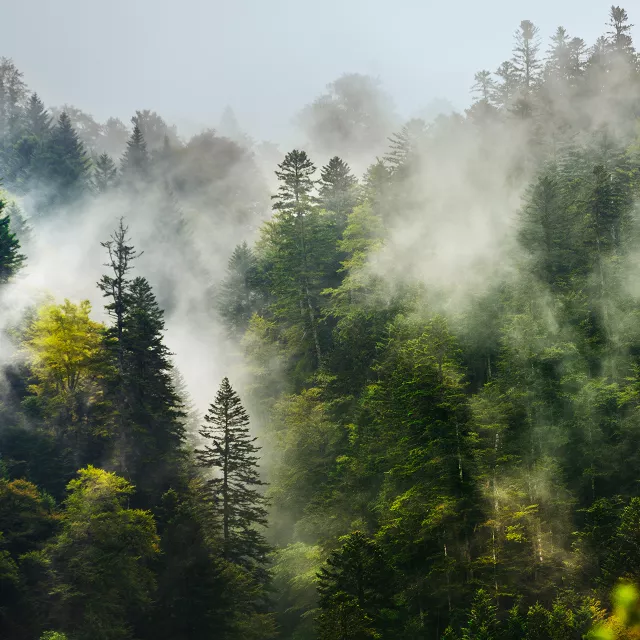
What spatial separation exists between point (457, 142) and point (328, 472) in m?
51.1

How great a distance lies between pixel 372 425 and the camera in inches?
1606

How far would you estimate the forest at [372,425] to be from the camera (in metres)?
32.4

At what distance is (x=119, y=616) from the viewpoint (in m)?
33.9

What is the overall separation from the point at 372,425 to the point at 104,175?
88.8 m

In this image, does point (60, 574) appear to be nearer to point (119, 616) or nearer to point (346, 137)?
point (119, 616)

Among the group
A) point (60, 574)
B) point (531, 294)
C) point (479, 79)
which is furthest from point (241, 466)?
point (479, 79)

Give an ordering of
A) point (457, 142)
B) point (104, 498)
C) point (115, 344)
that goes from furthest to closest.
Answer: point (457, 142) → point (115, 344) → point (104, 498)

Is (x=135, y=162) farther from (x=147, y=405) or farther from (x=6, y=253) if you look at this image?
(x=147, y=405)

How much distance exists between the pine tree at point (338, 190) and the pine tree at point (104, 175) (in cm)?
5582

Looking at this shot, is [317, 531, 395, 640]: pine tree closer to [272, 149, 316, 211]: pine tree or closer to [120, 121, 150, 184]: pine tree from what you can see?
[272, 149, 316, 211]: pine tree

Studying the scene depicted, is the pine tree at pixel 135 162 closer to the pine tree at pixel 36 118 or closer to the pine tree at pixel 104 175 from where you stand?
the pine tree at pixel 104 175

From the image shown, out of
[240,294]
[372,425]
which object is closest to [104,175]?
[240,294]

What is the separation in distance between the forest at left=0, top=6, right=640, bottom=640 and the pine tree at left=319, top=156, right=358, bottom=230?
0.77ft

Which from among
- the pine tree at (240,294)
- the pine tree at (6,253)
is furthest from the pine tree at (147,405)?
the pine tree at (240,294)
